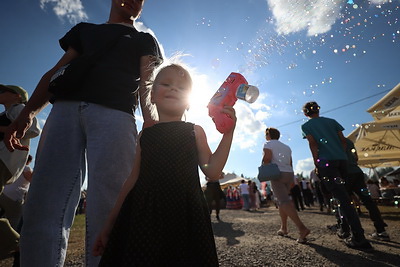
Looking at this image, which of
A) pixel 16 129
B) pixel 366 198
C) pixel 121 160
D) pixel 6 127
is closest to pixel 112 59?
pixel 121 160

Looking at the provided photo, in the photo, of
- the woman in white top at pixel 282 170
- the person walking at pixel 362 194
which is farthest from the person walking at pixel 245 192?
the person walking at pixel 362 194

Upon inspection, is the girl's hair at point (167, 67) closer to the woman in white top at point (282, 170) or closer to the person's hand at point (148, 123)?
the person's hand at point (148, 123)

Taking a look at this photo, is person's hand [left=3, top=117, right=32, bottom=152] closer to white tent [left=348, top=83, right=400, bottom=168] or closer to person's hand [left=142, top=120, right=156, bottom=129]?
person's hand [left=142, top=120, right=156, bottom=129]

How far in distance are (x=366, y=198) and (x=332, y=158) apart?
997 mm

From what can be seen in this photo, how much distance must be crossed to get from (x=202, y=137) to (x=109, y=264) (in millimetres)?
832

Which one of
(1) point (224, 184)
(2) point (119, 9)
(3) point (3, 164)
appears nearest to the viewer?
(2) point (119, 9)

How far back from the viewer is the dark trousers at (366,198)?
12.5 feet

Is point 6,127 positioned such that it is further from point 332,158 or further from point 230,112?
point 332,158

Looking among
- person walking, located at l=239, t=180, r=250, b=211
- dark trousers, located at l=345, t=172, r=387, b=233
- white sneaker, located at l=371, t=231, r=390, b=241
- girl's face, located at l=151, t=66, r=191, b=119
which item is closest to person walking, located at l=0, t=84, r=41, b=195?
girl's face, located at l=151, t=66, r=191, b=119

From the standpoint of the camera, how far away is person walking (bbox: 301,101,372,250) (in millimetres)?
3211

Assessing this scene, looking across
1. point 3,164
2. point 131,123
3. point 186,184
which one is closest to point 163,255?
point 186,184

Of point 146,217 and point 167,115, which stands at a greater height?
point 167,115

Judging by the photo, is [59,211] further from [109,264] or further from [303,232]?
[303,232]

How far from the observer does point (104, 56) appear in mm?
1567
